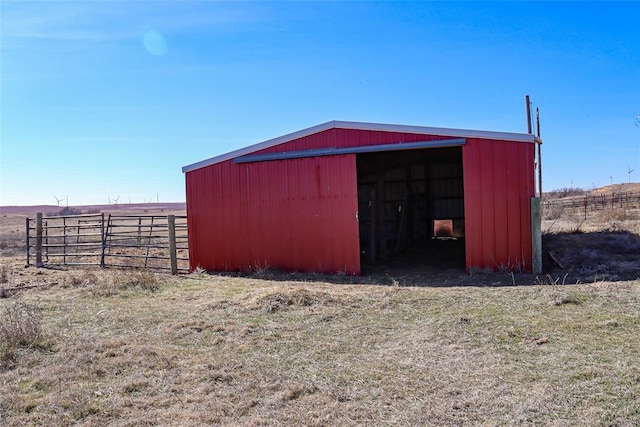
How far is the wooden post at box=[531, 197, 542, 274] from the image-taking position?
924cm

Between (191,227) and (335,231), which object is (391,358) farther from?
(191,227)

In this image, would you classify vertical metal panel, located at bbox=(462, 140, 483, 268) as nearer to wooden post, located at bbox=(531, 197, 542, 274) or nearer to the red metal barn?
the red metal barn

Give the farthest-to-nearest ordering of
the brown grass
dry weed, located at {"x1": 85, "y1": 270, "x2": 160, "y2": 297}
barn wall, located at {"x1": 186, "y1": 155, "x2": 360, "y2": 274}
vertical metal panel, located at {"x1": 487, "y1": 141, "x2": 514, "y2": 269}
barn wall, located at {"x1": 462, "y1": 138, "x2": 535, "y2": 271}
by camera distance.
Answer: barn wall, located at {"x1": 186, "y1": 155, "x2": 360, "y2": 274}, vertical metal panel, located at {"x1": 487, "y1": 141, "x2": 514, "y2": 269}, barn wall, located at {"x1": 462, "y1": 138, "x2": 535, "y2": 271}, dry weed, located at {"x1": 85, "y1": 270, "x2": 160, "y2": 297}, the brown grass

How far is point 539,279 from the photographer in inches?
349

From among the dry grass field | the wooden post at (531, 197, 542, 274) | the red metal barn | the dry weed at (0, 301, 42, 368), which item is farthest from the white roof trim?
the dry weed at (0, 301, 42, 368)

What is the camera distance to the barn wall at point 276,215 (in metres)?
10.6

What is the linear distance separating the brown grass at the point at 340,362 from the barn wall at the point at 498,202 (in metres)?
2.16

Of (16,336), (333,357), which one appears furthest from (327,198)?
(16,336)

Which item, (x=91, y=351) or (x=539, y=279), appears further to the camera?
(x=539, y=279)

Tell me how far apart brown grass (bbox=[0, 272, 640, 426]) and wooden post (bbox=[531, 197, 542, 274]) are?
1.89 meters

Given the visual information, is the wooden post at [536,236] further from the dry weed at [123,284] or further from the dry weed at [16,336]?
the dry weed at [16,336]

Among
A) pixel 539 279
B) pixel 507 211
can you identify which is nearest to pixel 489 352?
pixel 539 279

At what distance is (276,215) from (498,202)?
4.94 meters

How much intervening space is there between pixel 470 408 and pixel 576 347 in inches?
73.2
